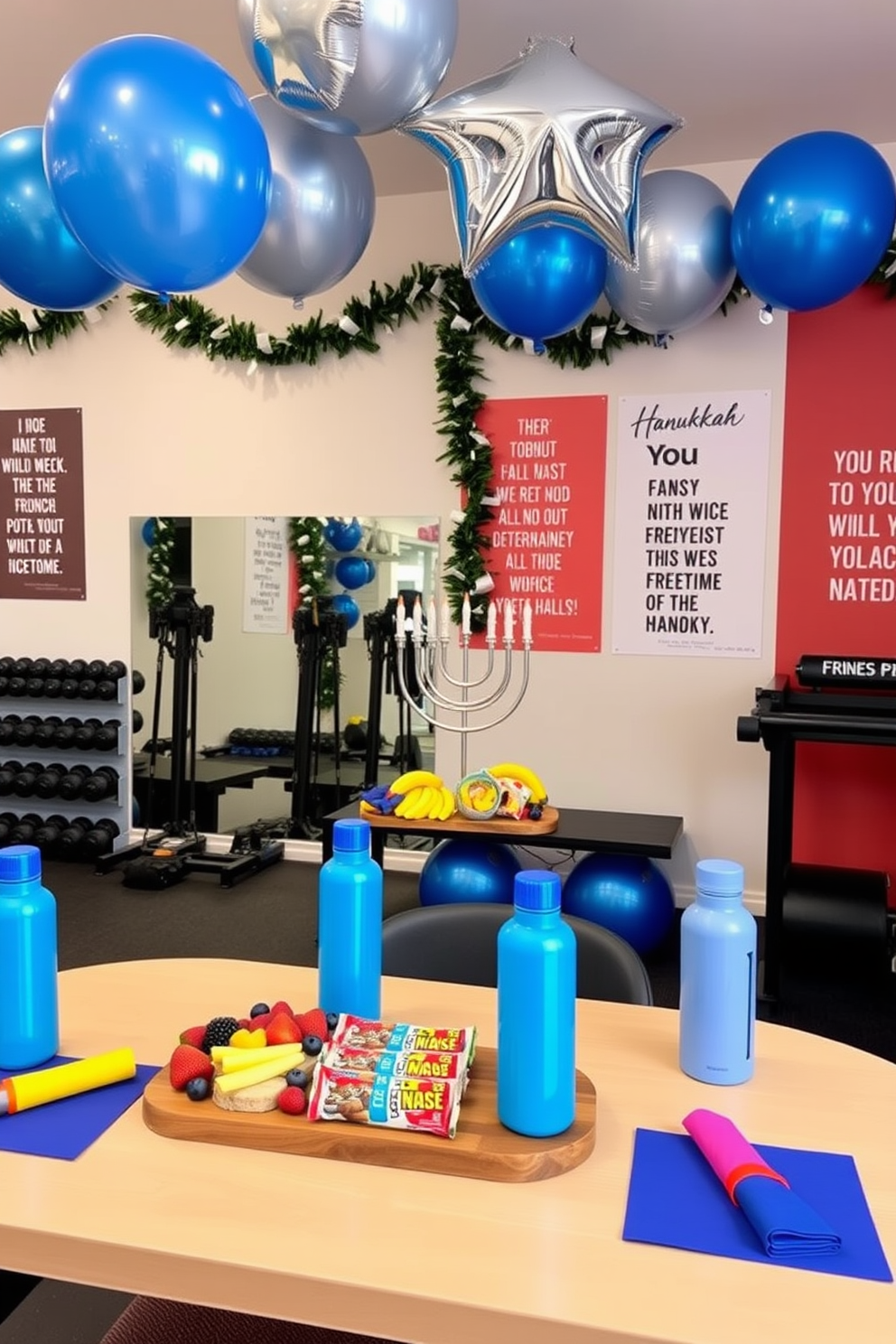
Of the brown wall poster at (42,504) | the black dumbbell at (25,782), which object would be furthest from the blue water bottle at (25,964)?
the brown wall poster at (42,504)

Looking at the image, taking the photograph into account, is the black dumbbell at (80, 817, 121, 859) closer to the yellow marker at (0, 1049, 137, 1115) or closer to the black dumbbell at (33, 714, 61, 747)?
the black dumbbell at (33, 714, 61, 747)

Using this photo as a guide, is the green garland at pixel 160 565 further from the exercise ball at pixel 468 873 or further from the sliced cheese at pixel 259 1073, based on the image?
the sliced cheese at pixel 259 1073

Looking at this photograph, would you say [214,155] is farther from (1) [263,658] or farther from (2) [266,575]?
(1) [263,658]

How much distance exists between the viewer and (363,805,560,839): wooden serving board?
320cm

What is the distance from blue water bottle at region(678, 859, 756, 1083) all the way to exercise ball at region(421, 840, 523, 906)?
7.08ft

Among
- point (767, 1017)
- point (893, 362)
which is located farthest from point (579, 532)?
point (767, 1017)

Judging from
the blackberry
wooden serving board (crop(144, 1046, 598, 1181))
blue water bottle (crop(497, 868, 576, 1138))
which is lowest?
wooden serving board (crop(144, 1046, 598, 1181))

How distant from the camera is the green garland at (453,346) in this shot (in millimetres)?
3977

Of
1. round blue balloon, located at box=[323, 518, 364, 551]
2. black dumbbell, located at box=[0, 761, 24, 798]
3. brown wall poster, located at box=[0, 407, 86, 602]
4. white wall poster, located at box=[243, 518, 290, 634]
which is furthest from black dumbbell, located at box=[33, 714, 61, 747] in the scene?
round blue balloon, located at box=[323, 518, 364, 551]

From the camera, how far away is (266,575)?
14.7 ft

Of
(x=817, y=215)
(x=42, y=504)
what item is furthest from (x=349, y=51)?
(x=42, y=504)

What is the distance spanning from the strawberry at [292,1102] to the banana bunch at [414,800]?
2.19m

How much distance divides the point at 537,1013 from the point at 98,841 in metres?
3.91

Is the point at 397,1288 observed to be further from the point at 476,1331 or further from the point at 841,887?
the point at 841,887
